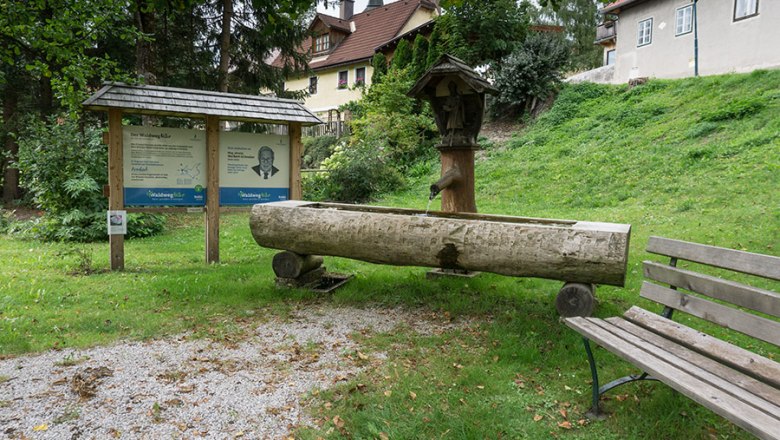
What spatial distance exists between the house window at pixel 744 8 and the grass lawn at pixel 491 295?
3.87 meters

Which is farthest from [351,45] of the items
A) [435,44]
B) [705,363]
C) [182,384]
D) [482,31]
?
[705,363]

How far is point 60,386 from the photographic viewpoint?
10.8 ft

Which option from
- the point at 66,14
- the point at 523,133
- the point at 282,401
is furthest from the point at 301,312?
the point at 523,133

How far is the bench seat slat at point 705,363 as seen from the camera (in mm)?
2223

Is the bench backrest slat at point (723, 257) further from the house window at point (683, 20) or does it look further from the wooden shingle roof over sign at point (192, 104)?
the house window at point (683, 20)

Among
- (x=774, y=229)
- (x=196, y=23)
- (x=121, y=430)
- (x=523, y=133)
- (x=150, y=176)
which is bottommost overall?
(x=121, y=430)

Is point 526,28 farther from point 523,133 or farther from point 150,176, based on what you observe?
point 150,176

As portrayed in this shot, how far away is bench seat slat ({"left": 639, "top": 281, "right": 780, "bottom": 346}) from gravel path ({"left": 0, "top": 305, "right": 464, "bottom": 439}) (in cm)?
175

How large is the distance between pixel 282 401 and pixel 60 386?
1.45 m

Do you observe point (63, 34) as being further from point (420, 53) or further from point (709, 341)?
point (420, 53)

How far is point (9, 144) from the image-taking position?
1577 cm

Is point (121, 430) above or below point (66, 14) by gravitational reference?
below

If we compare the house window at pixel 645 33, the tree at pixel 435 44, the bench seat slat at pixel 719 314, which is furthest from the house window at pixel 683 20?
the bench seat slat at pixel 719 314

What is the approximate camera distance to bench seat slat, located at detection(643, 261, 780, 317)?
259 centimetres
